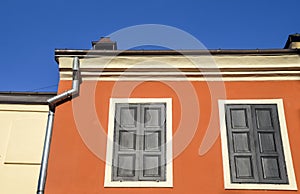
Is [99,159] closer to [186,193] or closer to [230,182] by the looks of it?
[186,193]

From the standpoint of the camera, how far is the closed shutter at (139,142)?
6961 mm

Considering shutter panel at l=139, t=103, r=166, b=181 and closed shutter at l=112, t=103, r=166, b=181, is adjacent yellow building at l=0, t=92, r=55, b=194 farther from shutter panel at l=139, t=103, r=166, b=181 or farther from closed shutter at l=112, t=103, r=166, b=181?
shutter panel at l=139, t=103, r=166, b=181

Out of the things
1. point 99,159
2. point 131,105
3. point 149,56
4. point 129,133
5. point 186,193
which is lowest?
point 186,193

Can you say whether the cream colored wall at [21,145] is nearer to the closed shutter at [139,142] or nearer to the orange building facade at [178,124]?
the orange building facade at [178,124]

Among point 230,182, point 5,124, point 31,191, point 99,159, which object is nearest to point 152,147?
point 99,159

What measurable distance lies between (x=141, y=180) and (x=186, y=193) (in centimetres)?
79

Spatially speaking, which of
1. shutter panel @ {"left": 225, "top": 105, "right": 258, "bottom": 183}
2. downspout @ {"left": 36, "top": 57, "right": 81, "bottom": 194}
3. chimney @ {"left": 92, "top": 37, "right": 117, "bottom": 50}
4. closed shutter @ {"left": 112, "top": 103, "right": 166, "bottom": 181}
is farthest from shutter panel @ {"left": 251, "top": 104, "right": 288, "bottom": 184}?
downspout @ {"left": 36, "top": 57, "right": 81, "bottom": 194}

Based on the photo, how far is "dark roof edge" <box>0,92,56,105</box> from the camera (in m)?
8.62

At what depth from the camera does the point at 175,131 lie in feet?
24.1

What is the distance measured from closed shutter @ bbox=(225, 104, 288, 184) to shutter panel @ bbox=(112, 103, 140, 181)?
1688 millimetres

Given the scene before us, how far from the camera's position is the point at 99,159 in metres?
7.10

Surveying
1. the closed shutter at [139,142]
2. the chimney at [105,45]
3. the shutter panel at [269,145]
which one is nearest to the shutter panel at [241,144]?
the shutter panel at [269,145]

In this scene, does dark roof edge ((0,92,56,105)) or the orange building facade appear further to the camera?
dark roof edge ((0,92,56,105))

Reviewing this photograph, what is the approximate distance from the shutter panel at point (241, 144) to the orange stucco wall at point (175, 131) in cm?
22
